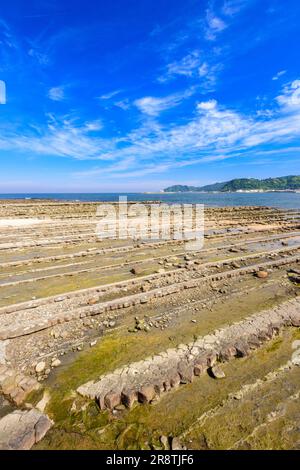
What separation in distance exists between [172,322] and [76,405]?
9.97ft

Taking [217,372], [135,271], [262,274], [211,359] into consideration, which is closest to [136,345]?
[211,359]

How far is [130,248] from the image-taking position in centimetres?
1455

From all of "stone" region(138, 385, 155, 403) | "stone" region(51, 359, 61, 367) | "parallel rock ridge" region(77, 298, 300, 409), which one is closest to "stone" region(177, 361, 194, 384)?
"parallel rock ridge" region(77, 298, 300, 409)

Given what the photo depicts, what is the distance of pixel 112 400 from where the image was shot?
395cm

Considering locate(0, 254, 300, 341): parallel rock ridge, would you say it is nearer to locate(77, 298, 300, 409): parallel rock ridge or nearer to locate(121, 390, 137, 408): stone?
locate(77, 298, 300, 409): parallel rock ridge

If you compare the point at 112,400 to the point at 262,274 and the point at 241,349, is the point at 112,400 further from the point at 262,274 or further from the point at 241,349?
the point at 262,274

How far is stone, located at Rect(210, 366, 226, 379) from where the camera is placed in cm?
448

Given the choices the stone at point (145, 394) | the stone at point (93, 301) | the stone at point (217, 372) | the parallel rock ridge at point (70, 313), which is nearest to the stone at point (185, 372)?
the stone at point (217, 372)

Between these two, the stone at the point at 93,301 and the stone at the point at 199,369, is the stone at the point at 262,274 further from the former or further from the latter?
the stone at the point at 93,301

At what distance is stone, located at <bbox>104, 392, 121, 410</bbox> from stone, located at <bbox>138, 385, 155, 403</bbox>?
0.35 metres

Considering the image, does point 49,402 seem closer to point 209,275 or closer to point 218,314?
point 218,314

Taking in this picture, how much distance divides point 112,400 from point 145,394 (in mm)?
531

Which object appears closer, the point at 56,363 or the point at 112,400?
the point at 112,400
